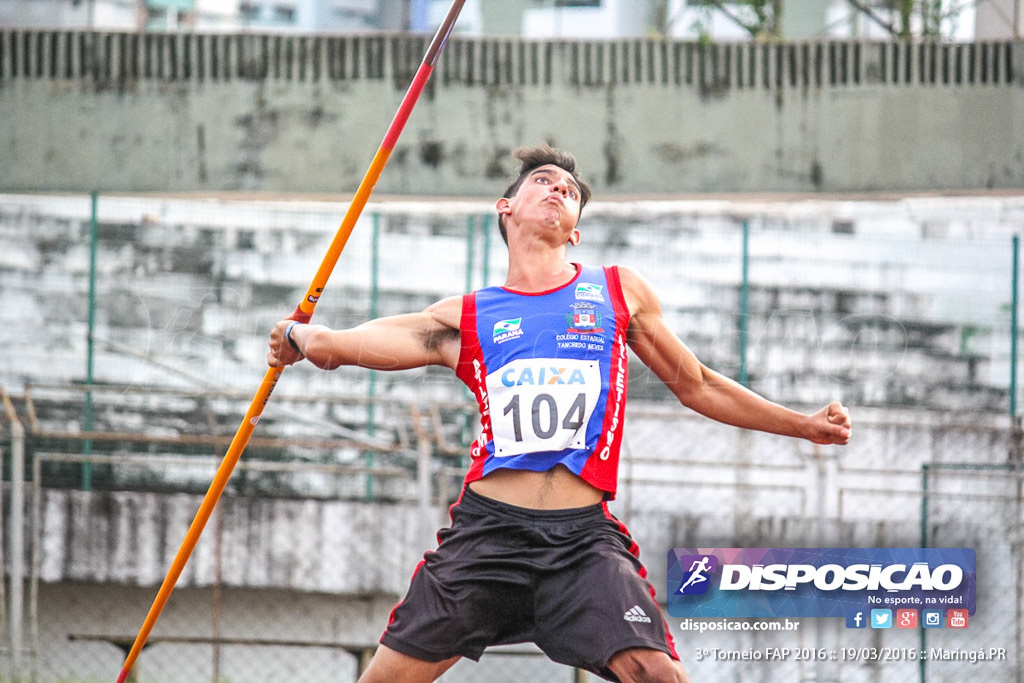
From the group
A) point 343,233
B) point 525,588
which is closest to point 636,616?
point 525,588

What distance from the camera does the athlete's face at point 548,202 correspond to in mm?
4457

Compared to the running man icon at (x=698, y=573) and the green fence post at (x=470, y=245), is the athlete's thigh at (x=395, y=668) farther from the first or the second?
the green fence post at (x=470, y=245)

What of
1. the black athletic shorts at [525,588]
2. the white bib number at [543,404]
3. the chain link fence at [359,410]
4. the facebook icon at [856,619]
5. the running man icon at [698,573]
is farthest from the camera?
the chain link fence at [359,410]

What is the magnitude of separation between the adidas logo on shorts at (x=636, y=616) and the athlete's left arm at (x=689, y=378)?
80cm

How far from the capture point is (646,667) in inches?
150

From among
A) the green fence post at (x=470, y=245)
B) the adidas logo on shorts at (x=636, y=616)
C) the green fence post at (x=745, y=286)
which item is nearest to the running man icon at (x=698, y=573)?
the green fence post at (x=745, y=286)

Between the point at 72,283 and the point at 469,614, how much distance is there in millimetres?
6623

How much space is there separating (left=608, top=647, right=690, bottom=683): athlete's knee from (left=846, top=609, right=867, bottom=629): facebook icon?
3844 mm

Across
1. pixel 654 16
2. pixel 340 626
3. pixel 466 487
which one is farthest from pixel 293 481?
pixel 654 16

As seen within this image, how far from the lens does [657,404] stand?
9305mm

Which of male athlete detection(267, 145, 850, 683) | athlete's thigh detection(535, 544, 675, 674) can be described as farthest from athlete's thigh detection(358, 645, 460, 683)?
athlete's thigh detection(535, 544, 675, 674)

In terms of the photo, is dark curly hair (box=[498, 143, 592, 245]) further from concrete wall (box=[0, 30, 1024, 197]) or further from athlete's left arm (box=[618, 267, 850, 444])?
concrete wall (box=[0, 30, 1024, 197])

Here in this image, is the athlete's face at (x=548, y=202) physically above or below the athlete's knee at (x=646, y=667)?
above

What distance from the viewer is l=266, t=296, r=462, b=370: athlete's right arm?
4203 mm
